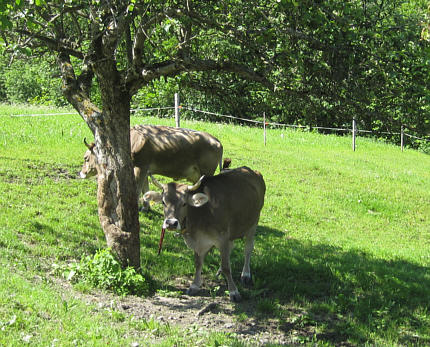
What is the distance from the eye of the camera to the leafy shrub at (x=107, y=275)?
7.74 meters

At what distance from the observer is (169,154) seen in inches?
480

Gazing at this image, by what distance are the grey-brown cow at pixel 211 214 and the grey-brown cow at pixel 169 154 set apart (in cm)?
334

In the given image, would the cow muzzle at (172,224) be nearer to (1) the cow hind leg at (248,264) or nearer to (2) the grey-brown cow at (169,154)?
(1) the cow hind leg at (248,264)

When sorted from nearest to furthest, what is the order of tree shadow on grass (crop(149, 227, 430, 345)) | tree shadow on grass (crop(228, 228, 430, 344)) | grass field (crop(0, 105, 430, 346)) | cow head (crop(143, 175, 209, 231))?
1. grass field (crop(0, 105, 430, 346))
2. tree shadow on grass (crop(149, 227, 430, 345))
3. tree shadow on grass (crop(228, 228, 430, 344))
4. cow head (crop(143, 175, 209, 231))

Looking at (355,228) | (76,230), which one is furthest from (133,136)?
(355,228)

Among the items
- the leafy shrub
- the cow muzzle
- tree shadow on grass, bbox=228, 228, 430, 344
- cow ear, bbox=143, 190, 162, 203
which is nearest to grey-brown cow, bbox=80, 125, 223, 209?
tree shadow on grass, bbox=228, 228, 430, 344

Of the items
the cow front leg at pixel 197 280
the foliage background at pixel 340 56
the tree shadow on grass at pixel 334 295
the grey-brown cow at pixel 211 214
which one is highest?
the foliage background at pixel 340 56

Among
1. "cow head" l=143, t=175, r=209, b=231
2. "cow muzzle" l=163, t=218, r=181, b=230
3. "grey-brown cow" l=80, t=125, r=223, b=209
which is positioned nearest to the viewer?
"cow muzzle" l=163, t=218, r=181, b=230

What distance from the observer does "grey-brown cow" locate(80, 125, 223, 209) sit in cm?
1199

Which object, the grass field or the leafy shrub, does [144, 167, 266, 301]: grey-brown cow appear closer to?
the grass field

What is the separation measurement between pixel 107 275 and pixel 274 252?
383 cm

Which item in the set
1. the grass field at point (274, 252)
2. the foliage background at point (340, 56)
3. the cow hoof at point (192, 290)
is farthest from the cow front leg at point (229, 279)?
the foliage background at point (340, 56)

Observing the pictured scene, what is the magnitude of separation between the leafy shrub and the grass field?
38 cm

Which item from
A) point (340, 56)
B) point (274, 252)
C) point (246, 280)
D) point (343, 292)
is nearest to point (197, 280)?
point (246, 280)
